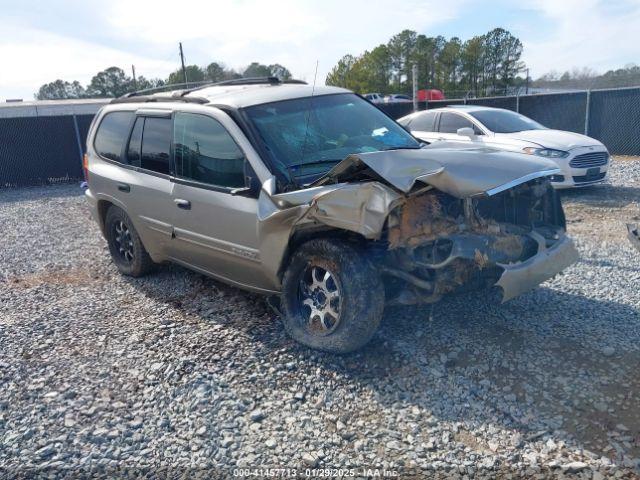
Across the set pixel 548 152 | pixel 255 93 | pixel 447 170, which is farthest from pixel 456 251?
pixel 548 152

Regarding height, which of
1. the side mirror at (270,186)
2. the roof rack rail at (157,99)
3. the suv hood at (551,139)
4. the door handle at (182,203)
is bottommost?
the suv hood at (551,139)

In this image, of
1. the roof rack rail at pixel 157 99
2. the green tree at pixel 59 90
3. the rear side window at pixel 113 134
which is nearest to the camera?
the roof rack rail at pixel 157 99

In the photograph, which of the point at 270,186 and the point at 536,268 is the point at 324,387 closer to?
the point at 270,186

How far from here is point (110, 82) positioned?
5044 centimetres

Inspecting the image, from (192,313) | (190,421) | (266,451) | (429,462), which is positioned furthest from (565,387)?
(192,313)

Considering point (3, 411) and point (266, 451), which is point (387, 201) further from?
point (3, 411)

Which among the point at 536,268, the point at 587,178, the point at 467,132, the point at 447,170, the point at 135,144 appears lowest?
the point at 587,178

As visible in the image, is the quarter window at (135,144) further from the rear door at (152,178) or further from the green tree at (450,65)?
the green tree at (450,65)

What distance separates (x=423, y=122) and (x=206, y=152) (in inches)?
297

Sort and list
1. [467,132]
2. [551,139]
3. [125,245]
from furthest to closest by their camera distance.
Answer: [551,139] < [467,132] < [125,245]

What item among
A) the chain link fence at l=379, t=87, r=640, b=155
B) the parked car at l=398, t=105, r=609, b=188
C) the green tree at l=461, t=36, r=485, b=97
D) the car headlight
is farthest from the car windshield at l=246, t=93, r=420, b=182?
the green tree at l=461, t=36, r=485, b=97

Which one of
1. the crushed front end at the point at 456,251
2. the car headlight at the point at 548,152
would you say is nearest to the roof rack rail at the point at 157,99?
the crushed front end at the point at 456,251

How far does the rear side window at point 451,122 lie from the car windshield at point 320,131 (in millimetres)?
5862

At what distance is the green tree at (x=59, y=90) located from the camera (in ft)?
195
